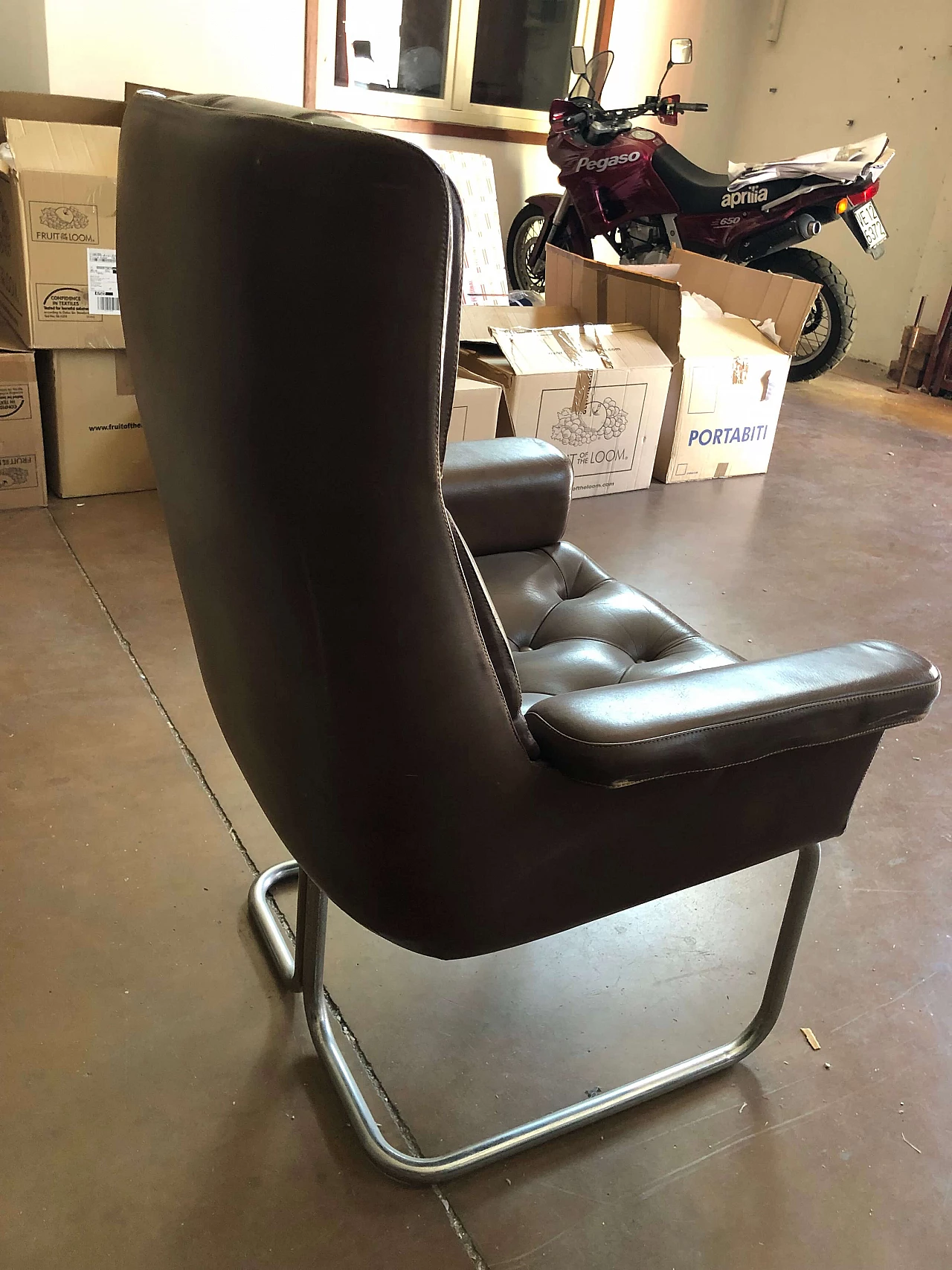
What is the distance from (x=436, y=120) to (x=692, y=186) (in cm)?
126

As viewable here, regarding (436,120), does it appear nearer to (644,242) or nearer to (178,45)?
(644,242)

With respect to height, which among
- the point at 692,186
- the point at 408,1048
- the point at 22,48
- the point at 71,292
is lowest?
the point at 408,1048

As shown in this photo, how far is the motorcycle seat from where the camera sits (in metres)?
4.27

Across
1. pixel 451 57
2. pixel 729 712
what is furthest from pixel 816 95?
pixel 729 712

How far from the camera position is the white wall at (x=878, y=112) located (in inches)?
188

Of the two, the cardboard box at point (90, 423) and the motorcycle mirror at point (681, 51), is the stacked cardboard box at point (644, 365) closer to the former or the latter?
the cardboard box at point (90, 423)

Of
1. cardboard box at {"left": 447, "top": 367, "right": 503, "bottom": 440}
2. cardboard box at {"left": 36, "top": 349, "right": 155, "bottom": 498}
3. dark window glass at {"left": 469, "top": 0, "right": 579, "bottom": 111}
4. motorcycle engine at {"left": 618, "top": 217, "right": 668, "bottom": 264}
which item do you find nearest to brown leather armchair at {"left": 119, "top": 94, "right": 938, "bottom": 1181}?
cardboard box at {"left": 447, "top": 367, "right": 503, "bottom": 440}

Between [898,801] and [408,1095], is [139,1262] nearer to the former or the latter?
[408,1095]

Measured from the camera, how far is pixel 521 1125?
1138 millimetres

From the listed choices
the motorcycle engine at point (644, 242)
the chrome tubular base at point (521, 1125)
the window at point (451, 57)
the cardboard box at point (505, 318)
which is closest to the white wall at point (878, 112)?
the window at point (451, 57)

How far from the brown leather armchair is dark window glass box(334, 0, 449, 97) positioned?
408cm

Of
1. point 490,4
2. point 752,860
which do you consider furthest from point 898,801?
point 490,4

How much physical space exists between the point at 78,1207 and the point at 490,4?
5184 millimetres

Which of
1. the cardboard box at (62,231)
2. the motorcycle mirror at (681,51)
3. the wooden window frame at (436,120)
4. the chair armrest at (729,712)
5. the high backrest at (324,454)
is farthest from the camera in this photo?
the motorcycle mirror at (681,51)
